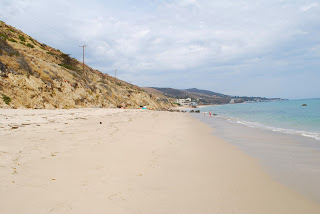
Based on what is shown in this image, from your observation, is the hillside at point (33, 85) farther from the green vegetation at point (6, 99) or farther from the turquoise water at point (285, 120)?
the turquoise water at point (285, 120)

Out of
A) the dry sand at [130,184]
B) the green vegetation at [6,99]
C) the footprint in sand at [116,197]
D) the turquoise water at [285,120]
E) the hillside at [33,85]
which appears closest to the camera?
the dry sand at [130,184]

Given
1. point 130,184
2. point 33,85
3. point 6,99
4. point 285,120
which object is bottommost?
point 130,184

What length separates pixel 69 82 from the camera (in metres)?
24.7

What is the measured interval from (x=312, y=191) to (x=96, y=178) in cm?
412

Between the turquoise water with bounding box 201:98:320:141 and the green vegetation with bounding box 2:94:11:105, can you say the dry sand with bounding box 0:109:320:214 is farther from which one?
the green vegetation with bounding box 2:94:11:105

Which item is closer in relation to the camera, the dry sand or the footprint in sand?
the dry sand

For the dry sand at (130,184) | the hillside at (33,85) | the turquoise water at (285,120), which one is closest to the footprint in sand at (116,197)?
the dry sand at (130,184)

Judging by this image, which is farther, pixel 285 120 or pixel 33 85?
pixel 285 120

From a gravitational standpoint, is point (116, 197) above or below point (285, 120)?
below

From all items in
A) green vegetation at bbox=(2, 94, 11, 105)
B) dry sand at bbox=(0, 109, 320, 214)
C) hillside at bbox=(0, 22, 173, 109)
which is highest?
hillside at bbox=(0, 22, 173, 109)

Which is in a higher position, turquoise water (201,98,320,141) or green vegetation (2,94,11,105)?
green vegetation (2,94,11,105)

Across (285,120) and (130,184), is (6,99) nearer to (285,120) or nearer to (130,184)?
(130,184)

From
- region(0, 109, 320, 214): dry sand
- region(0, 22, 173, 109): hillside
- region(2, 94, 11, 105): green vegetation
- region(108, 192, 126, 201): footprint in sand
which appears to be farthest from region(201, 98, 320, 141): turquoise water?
region(2, 94, 11, 105): green vegetation

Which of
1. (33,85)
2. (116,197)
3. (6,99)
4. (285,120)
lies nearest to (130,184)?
(116,197)
